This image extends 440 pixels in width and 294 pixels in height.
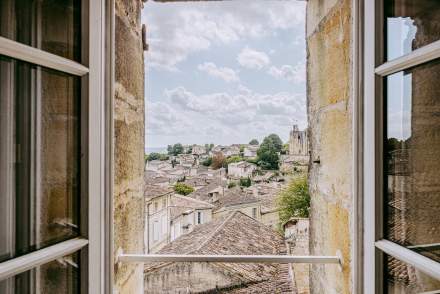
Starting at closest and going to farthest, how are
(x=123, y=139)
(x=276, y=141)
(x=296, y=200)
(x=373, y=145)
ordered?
(x=373, y=145)
(x=123, y=139)
(x=276, y=141)
(x=296, y=200)

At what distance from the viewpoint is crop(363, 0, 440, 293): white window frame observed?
981 mm

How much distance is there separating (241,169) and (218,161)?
12 centimetres

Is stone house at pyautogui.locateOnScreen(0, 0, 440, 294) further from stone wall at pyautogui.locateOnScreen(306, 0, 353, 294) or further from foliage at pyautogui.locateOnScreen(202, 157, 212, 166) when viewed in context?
foliage at pyautogui.locateOnScreen(202, 157, 212, 166)

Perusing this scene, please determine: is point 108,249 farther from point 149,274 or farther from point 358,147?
point 358,147

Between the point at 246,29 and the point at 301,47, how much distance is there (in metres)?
0.27

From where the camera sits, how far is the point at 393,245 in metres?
0.92

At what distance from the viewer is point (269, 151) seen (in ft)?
5.19

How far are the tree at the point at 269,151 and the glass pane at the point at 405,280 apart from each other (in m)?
0.71

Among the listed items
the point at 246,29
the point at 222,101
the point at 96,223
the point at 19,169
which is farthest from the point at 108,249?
the point at 246,29

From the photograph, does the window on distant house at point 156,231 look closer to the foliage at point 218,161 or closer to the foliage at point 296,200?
the foliage at point 218,161

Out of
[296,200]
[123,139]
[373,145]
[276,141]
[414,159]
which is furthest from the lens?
[296,200]

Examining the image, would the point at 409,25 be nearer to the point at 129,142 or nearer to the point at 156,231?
the point at 129,142

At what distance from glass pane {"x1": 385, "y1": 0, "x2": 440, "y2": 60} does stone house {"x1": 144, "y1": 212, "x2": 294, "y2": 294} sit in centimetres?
100

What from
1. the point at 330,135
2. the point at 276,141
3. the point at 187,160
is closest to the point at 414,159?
the point at 330,135
